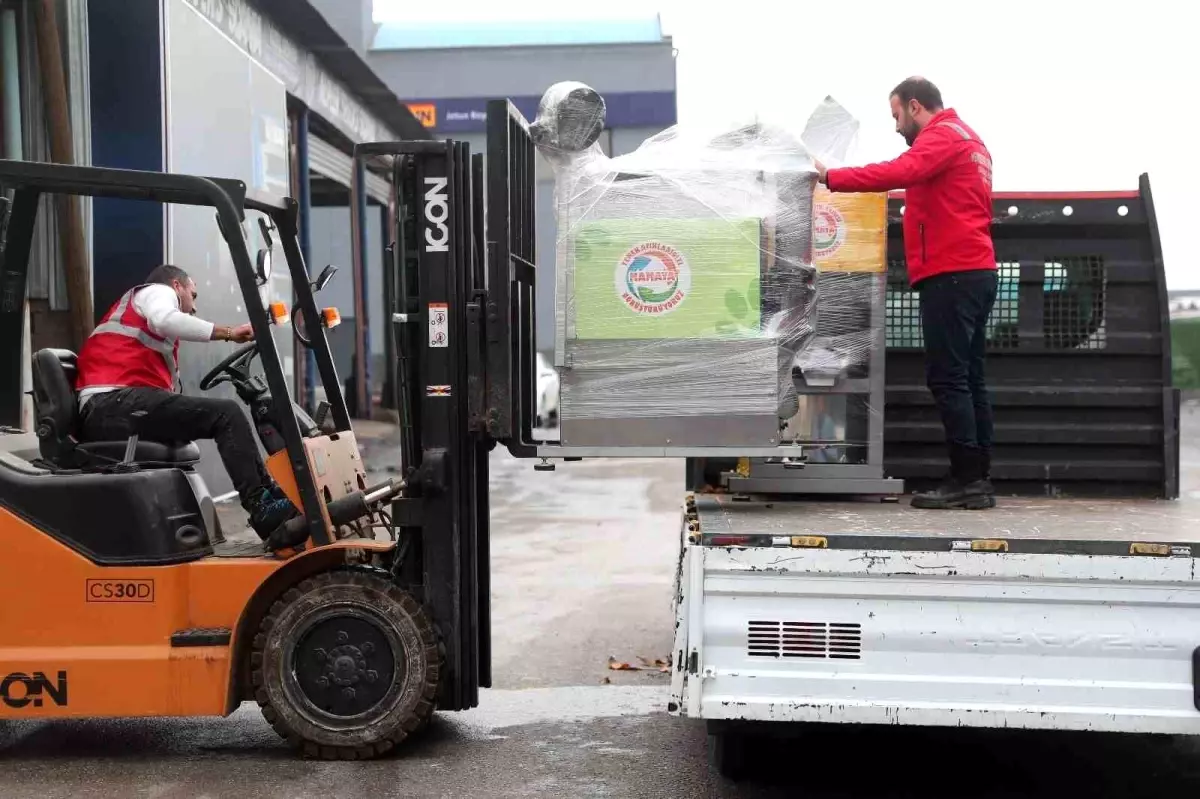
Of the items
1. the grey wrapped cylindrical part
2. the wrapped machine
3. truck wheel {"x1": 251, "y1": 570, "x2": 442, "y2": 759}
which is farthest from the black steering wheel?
the grey wrapped cylindrical part

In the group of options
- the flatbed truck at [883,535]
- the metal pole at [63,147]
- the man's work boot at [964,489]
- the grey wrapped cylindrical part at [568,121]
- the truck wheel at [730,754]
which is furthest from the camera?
the metal pole at [63,147]

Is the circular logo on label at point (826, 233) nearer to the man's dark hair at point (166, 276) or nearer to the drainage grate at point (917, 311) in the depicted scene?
the drainage grate at point (917, 311)

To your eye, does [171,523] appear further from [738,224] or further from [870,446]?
[870,446]

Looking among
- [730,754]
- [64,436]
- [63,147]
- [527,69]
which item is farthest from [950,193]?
[527,69]

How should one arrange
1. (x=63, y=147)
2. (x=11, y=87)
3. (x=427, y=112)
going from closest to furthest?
(x=63, y=147) < (x=11, y=87) < (x=427, y=112)

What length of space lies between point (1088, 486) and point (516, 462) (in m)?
12.8

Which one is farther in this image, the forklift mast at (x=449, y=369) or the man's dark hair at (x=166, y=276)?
the man's dark hair at (x=166, y=276)

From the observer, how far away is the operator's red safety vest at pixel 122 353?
16.9 feet

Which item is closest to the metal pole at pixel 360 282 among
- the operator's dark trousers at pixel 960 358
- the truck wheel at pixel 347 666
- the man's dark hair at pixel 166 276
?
the man's dark hair at pixel 166 276

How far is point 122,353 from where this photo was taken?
204 inches

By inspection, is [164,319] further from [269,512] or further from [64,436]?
[269,512]

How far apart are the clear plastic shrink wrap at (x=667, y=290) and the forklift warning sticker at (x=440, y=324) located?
1.76 feet

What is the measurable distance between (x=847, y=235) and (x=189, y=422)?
285cm

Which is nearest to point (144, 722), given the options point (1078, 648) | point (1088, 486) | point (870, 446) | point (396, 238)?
point (396, 238)
